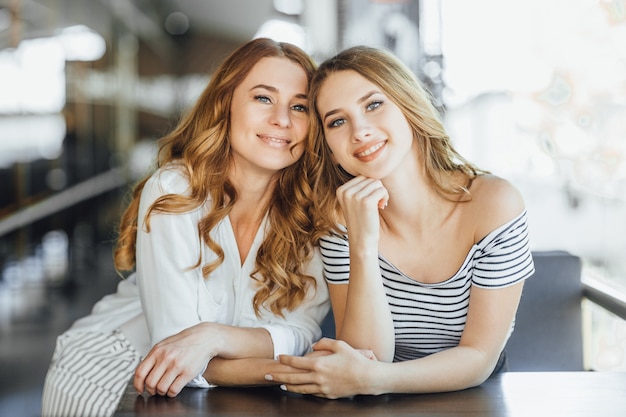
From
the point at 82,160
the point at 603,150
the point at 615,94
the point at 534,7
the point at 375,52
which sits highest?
the point at 534,7

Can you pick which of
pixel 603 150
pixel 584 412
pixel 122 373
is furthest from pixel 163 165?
pixel 603 150

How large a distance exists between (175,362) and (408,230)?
715mm

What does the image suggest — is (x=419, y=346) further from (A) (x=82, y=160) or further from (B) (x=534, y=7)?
(A) (x=82, y=160)

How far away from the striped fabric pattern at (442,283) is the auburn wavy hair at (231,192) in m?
0.11

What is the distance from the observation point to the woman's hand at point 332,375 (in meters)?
1.33

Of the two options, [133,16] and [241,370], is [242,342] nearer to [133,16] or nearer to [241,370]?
[241,370]

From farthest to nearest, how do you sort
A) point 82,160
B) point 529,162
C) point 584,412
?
1. point 82,160
2. point 529,162
3. point 584,412

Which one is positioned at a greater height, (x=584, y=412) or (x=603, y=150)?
(x=603, y=150)

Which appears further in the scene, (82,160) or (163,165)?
(82,160)

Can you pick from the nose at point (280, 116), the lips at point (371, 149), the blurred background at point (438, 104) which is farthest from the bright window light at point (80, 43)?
the lips at point (371, 149)

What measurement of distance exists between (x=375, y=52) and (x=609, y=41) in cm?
111

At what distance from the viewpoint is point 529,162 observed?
340 cm

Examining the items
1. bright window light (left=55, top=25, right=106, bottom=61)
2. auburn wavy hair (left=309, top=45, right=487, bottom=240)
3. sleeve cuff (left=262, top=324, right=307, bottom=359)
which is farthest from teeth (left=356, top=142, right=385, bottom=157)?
bright window light (left=55, top=25, right=106, bottom=61)

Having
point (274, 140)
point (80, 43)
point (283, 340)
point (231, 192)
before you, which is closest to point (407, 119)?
point (274, 140)
